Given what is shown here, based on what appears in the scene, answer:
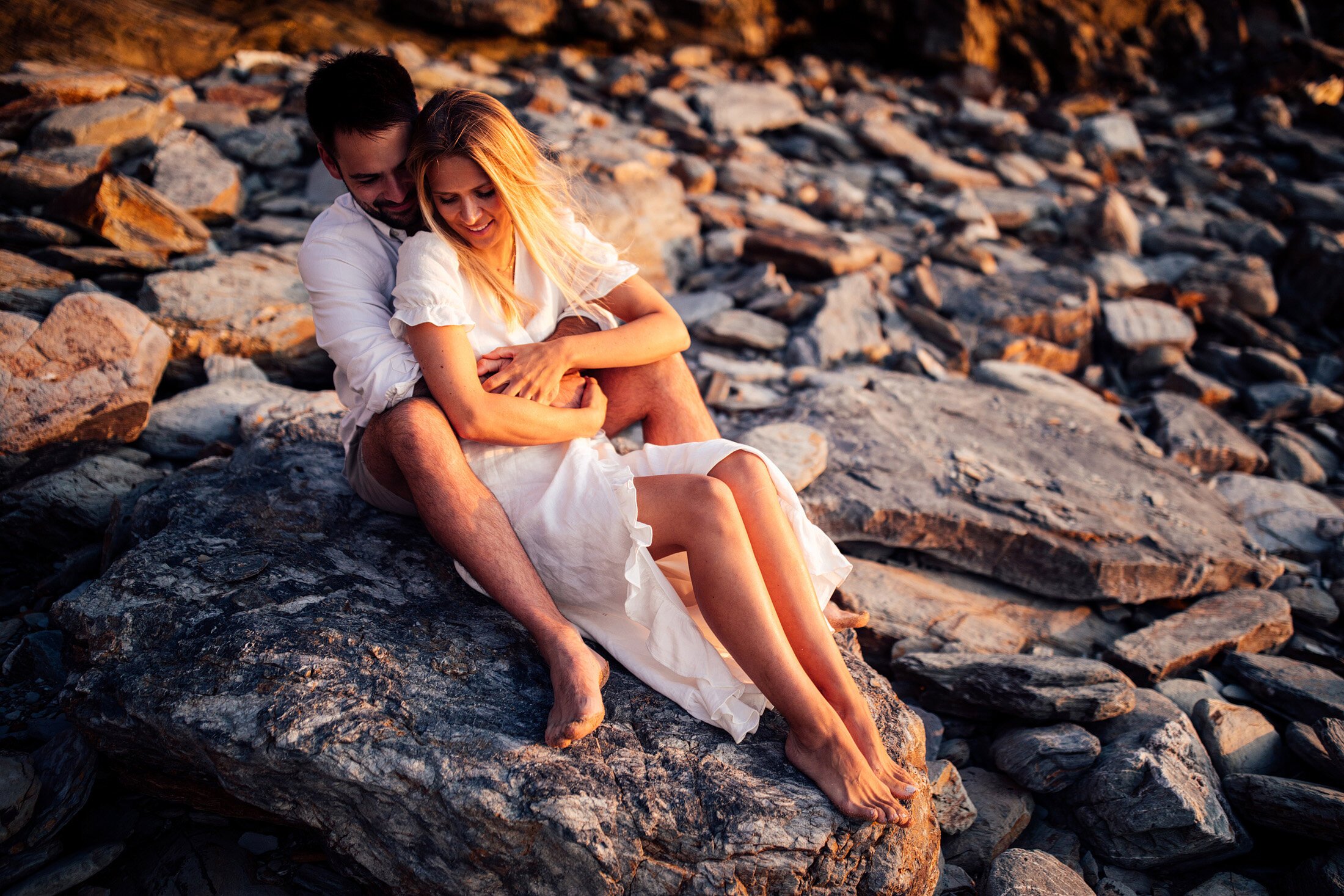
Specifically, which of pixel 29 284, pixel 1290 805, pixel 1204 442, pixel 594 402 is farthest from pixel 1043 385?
pixel 29 284

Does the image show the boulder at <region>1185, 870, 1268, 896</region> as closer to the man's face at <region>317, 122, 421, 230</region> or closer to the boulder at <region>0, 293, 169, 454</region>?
the man's face at <region>317, 122, 421, 230</region>

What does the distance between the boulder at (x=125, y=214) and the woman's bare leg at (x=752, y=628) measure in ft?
12.5

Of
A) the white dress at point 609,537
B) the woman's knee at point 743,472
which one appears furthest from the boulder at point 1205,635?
the woman's knee at point 743,472

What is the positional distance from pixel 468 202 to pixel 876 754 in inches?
74.3

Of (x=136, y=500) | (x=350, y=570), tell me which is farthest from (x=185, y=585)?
(x=136, y=500)

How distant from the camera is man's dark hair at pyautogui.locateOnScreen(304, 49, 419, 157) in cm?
229

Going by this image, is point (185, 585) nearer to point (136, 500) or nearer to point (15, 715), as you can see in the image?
point (15, 715)

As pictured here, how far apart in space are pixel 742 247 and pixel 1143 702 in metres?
4.06

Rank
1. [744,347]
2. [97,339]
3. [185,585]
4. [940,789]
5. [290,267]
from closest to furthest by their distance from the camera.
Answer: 1. [185,585]
2. [940,789]
3. [97,339]
4. [290,267]
5. [744,347]

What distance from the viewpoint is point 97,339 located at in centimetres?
335

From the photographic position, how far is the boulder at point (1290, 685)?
2873 mm

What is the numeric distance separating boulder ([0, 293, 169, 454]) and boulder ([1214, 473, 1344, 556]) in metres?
5.10

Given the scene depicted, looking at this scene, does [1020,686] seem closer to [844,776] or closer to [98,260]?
[844,776]

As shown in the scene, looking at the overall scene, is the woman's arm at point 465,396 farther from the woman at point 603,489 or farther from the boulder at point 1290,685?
the boulder at point 1290,685
